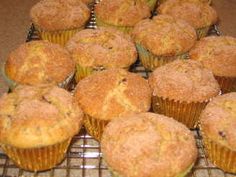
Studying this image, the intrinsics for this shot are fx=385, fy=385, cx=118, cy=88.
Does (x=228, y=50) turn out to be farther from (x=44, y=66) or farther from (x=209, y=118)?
(x=44, y=66)

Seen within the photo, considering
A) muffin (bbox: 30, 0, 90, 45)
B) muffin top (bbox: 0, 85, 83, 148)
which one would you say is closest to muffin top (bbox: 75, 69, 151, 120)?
muffin top (bbox: 0, 85, 83, 148)

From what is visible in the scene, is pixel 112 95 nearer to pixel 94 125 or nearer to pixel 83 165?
pixel 94 125

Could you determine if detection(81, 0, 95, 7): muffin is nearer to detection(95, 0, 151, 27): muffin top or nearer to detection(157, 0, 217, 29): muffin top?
detection(95, 0, 151, 27): muffin top

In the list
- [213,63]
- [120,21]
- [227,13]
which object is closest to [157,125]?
[213,63]

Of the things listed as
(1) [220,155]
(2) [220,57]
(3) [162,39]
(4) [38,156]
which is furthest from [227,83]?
(4) [38,156]

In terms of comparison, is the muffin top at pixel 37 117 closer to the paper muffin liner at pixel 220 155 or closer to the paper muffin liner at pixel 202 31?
the paper muffin liner at pixel 220 155
